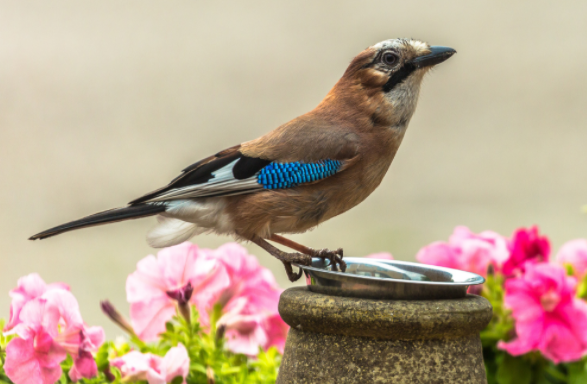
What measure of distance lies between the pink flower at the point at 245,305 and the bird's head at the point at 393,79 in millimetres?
689

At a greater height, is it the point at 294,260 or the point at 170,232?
the point at 170,232

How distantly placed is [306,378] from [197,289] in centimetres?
65

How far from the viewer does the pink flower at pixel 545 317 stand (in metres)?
1.79

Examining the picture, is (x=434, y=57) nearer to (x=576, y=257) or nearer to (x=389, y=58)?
(x=389, y=58)

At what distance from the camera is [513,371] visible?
1.90m

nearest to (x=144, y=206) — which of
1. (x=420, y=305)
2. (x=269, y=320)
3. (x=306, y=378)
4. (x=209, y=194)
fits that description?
(x=209, y=194)

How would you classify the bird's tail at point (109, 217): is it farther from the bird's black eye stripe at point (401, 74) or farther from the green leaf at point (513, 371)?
the green leaf at point (513, 371)

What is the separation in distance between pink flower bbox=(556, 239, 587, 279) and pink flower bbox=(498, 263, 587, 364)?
0.35 m

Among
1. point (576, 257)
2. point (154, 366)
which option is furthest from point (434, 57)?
point (154, 366)

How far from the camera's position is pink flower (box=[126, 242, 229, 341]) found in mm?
1862

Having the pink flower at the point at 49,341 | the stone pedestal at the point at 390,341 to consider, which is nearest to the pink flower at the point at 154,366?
the pink flower at the point at 49,341

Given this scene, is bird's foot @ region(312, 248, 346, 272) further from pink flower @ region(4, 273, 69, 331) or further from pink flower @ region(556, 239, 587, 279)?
pink flower @ region(556, 239, 587, 279)

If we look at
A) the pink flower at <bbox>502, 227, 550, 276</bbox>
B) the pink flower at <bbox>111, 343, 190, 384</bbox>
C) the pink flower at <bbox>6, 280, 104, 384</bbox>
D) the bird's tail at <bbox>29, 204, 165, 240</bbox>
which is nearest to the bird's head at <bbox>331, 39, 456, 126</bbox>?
the pink flower at <bbox>502, 227, 550, 276</bbox>

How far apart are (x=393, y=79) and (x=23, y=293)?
139 cm
